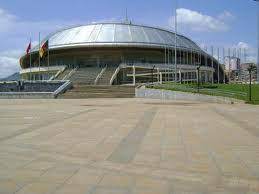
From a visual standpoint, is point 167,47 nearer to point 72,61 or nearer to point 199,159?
point 72,61

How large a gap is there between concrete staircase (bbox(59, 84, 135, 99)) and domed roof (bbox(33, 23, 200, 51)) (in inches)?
1011

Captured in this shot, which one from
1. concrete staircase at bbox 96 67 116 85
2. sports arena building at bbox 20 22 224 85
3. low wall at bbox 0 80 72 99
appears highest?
sports arena building at bbox 20 22 224 85

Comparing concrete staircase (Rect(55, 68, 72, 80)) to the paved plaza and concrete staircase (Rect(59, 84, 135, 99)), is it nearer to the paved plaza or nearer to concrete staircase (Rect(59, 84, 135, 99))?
concrete staircase (Rect(59, 84, 135, 99))

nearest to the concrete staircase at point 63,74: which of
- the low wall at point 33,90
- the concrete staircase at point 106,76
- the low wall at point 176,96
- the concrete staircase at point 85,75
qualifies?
the concrete staircase at point 85,75

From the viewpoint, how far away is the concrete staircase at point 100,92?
4631 cm

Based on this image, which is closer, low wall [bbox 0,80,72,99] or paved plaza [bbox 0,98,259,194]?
paved plaza [bbox 0,98,259,194]

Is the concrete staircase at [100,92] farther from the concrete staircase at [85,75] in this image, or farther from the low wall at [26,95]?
the concrete staircase at [85,75]

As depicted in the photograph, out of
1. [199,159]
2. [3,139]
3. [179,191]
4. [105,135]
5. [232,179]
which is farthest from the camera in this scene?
[105,135]

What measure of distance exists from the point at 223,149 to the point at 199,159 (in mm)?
1450

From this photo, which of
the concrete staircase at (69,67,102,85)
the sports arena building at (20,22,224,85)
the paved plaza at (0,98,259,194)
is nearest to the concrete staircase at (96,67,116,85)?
the sports arena building at (20,22,224,85)

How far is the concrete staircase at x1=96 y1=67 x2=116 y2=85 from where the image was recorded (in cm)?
6494

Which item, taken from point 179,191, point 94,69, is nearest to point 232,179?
point 179,191

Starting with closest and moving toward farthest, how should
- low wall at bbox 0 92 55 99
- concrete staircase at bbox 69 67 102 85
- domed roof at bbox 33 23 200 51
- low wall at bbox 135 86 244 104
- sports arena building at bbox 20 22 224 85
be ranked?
low wall at bbox 135 86 244 104
low wall at bbox 0 92 55 99
concrete staircase at bbox 69 67 102 85
sports arena building at bbox 20 22 224 85
domed roof at bbox 33 23 200 51

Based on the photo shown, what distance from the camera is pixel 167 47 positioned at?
254 ft
